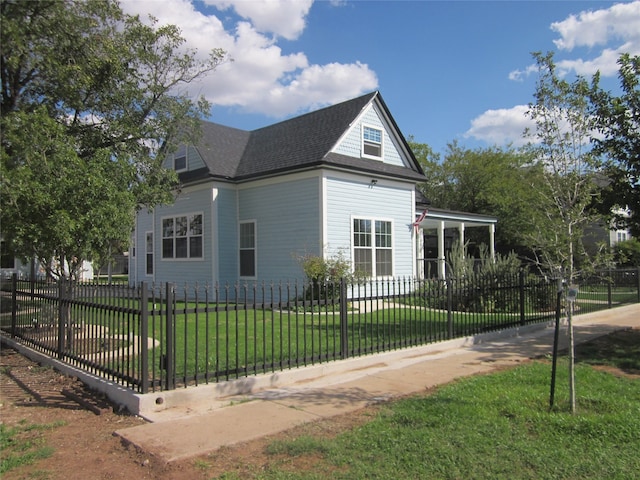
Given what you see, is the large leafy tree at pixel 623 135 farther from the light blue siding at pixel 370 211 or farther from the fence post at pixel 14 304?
the fence post at pixel 14 304

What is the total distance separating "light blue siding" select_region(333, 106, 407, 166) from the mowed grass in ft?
37.2

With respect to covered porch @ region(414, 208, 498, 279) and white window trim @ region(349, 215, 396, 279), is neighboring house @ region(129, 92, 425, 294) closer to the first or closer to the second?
white window trim @ region(349, 215, 396, 279)

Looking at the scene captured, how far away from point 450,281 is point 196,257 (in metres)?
10.9

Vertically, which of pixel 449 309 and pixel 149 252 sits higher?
pixel 149 252

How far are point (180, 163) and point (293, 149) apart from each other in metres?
5.01

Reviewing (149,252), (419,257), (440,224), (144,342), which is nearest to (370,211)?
(419,257)

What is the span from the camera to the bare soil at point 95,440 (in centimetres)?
413

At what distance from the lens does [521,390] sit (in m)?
6.11

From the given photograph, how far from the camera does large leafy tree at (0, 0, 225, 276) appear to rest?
8.25m

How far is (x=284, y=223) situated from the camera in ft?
53.1

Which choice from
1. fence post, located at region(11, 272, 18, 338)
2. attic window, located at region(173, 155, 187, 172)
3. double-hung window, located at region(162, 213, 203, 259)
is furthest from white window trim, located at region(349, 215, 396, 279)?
fence post, located at region(11, 272, 18, 338)

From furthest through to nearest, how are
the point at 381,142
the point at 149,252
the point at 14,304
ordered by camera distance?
the point at 149,252 → the point at 381,142 → the point at 14,304

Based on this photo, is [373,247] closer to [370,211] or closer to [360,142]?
[370,211]

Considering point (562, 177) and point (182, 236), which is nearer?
point (562, 177)
